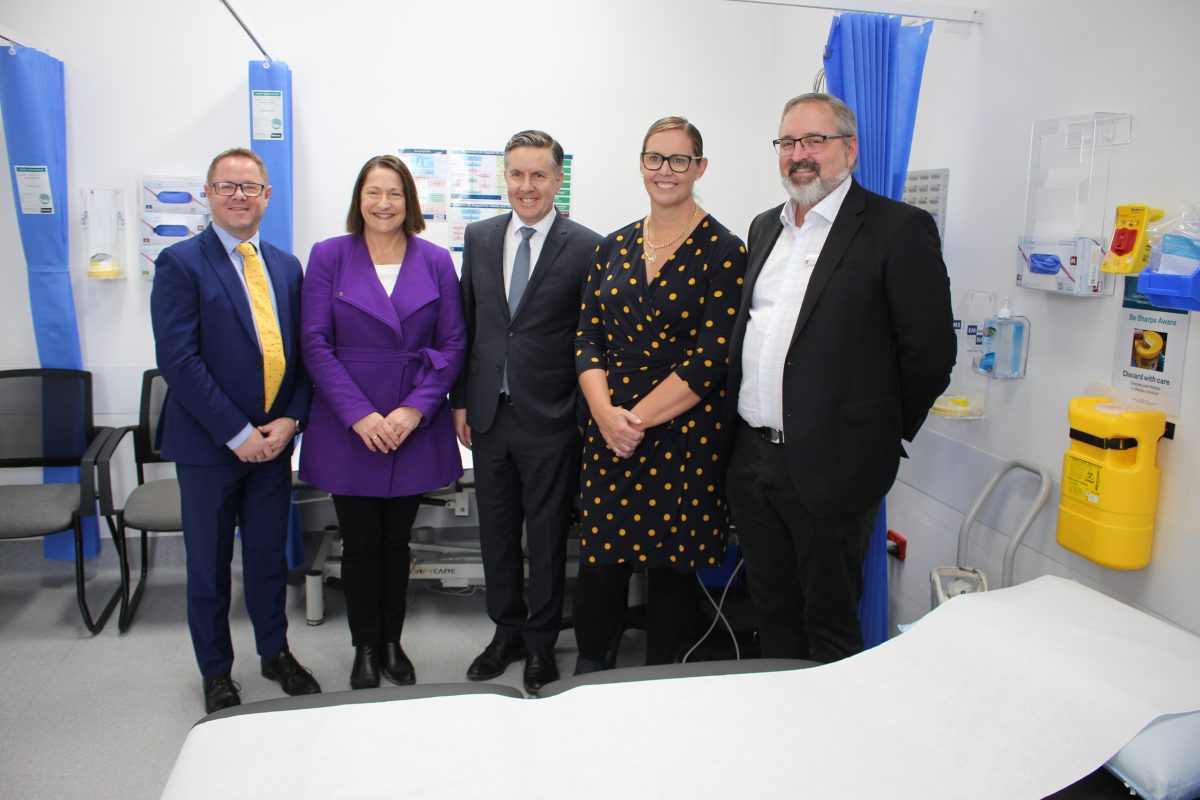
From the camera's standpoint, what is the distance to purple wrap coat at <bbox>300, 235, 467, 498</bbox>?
99.1 inches

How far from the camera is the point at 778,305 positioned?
6.88 feet

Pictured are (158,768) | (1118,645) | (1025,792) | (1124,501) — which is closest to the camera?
(1025,792)

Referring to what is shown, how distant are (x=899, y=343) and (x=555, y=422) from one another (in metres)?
1.02

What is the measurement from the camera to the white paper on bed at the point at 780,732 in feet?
4.24

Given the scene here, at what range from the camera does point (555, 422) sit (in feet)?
8.50

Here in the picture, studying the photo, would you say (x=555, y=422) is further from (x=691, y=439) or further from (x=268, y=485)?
(x=268, y=485)

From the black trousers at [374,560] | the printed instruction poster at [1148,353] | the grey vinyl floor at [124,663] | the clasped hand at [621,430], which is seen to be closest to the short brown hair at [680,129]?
the clasped hand at [621,430]

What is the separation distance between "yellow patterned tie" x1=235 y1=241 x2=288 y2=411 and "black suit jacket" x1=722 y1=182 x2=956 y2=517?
4.75ft

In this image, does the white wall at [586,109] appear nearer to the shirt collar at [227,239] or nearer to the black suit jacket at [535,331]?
the black suit jacket at [535,331]

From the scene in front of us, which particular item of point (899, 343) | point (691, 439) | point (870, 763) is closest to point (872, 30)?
point (899, 343)

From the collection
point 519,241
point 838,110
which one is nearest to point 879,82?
point 838,110

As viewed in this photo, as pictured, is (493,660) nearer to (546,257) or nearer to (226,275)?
(546,257)

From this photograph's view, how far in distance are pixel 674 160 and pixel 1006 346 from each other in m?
1.03

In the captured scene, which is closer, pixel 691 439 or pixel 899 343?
pixel 899 343
